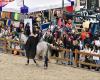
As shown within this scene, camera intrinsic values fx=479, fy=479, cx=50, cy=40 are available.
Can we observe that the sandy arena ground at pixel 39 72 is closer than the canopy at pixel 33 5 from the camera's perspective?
Yes

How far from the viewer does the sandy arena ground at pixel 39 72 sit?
23108mm

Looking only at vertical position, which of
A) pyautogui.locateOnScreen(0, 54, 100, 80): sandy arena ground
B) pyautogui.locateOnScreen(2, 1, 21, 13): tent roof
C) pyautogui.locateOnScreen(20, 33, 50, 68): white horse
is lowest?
pyautogui.locateOnScreen(0, 54, 100, 80): sandy arena ground

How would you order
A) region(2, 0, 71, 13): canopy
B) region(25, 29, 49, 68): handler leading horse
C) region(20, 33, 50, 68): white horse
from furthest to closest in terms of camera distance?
region(2, 0, 71, 13): canopy → region(25, 29, 49, 68): handler leading horse → region(20, 33, 50, 68): white horse

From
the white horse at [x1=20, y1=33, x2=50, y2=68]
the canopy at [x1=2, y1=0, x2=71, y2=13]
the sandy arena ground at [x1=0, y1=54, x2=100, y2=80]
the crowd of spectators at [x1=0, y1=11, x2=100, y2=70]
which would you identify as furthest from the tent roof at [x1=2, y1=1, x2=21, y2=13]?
the white horse at [x1=20, y1=33, x2=50, y2=68]

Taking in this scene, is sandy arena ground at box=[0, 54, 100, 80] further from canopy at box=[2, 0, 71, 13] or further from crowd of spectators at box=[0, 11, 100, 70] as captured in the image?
canopy at box=[2, 0, 71, 13]

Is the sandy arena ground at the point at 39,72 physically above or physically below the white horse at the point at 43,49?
below

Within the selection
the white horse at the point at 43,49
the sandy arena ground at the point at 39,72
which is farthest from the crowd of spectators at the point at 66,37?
the white horse at the point at 43,49

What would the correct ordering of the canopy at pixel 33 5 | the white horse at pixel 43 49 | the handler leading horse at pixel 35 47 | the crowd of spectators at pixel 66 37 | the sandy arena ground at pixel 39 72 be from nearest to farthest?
the sandy arena ground at pixel 39 72 < the white horse at pixel 43 49 < the handler leading horse at pixel 35 47 < the crowd of spectators at pixel 66 37 < the canopy at pixel 33 5

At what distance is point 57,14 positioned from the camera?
3547 centimetres

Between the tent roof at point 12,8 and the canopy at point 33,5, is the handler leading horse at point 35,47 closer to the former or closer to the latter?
the canopy at point 33,5

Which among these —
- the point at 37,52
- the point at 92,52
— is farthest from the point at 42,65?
the point at 92,52

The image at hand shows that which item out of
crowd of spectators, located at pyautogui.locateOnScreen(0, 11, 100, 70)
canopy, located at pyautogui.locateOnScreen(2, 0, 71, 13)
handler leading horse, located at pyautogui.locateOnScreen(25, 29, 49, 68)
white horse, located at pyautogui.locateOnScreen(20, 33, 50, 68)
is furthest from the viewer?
canopy, located at pyautogui.locateOnScreen(2, 0, 71, 13)

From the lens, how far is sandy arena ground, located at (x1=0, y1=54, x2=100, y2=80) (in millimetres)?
23108

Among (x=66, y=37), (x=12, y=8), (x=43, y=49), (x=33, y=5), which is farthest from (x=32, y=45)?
(x=12, y=8)
